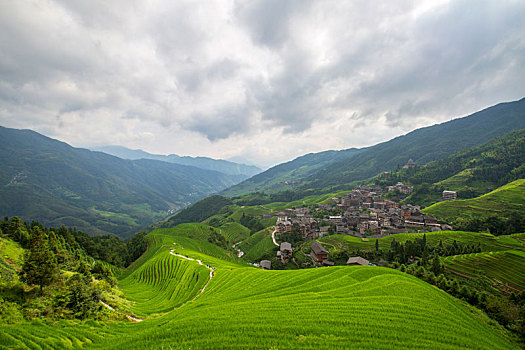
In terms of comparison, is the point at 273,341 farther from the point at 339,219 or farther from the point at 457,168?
the point at 457,168

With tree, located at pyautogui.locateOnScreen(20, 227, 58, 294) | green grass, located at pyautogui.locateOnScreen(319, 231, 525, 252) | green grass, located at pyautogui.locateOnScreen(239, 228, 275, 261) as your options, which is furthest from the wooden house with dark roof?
tree, located at pyautogui.locateOnScreen(20, 227, 58, 294)

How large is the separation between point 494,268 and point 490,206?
59.6 metres

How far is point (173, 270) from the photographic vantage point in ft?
158

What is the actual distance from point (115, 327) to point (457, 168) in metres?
210

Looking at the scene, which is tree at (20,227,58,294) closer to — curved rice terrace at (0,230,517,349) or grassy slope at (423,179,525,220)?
curved rice terrace at (0,230,517,349)

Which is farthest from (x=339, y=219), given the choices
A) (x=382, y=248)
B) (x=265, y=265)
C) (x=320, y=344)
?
(x=320, y=344)

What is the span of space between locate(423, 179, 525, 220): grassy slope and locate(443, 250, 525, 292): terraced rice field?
42.2 metres

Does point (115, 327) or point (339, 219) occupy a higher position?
point (115, 327)

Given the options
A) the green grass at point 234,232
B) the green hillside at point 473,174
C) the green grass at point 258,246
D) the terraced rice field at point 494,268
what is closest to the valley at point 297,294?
the terraced rice field at point 494,268

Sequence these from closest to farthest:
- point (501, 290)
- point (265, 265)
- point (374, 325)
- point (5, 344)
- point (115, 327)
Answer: point (5, 344) → point (374, 325) → point (115, 327) → point (501, 290) → point (265, 265)

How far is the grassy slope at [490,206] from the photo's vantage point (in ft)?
255

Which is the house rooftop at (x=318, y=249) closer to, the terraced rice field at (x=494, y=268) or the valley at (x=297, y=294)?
the valley at (x=297, y=294)

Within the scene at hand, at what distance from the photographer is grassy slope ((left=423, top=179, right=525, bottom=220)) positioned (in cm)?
7788

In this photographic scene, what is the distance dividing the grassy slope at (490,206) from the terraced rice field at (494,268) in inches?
1662
